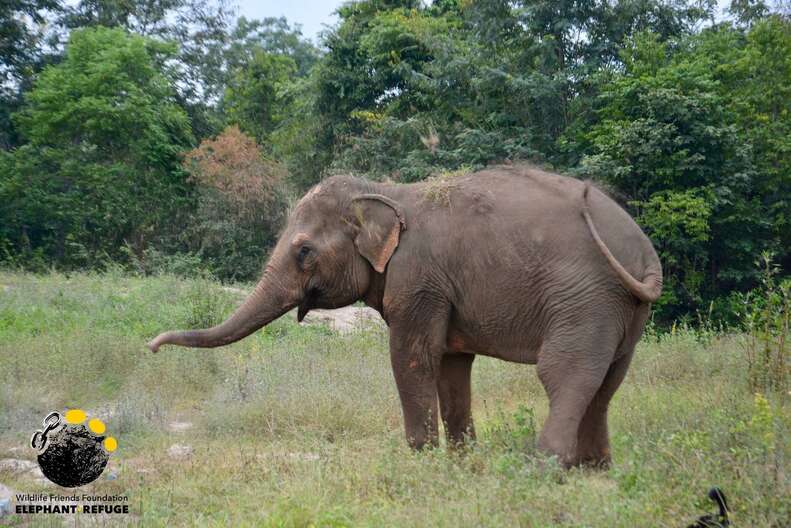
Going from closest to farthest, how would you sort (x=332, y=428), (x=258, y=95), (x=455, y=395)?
(x=455, y=395) < (x=332, y=428) < (x=258, y=95)

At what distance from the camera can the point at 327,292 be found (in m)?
6.89

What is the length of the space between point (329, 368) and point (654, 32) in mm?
16844

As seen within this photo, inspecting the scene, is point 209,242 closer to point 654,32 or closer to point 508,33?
point 508,33

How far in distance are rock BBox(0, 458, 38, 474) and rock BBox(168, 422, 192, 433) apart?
1750 millimetres

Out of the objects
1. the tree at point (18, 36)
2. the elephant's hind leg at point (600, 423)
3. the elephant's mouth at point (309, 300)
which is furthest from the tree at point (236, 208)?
the elephant's hind leg at point (600, 423)

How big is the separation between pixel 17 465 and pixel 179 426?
2.18 m

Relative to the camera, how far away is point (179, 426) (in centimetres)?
948

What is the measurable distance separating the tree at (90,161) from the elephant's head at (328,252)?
22.1 m

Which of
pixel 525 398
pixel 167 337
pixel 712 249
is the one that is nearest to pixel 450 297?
pixel 167 337

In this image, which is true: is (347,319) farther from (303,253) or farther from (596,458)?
(596,458)

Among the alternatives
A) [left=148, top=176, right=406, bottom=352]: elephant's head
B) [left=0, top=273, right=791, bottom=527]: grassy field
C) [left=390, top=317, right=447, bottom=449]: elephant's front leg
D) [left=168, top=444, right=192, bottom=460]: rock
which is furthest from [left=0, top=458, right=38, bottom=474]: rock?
[left=390, top=317, right=447, bottom=449]: elephant's front leg

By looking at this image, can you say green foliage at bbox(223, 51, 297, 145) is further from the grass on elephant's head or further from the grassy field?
the grass on elephant's head

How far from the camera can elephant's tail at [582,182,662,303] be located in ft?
19.0

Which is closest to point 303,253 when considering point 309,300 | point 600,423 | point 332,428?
point 309,300
